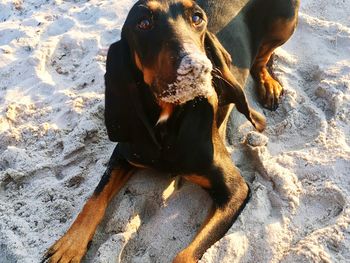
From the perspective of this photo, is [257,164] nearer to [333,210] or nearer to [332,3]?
[333,210]

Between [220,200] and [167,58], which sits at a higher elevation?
[167,58]

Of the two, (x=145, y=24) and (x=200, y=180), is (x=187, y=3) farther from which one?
(x=200, y=180)

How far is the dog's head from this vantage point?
2.59 meters

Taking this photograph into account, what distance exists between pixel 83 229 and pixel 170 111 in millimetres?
946

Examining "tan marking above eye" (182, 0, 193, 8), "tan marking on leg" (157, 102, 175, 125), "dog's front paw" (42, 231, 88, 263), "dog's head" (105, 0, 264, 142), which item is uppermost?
"tan marking above eye" (182, 0, 193, 8)

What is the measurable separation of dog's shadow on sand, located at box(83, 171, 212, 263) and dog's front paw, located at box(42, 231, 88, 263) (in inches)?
3.2

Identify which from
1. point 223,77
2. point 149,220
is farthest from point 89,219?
point 223,77

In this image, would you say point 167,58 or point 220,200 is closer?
point 167,58

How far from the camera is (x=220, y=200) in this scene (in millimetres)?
3342

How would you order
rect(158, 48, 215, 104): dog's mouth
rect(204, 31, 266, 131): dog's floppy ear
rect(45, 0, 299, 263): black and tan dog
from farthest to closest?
rect(204, 31, 266, 131): dog's floppy ear → rect(45, 0, 299, 263): black and tan dog → rect(158, 48, 215, 104): dog's mouth

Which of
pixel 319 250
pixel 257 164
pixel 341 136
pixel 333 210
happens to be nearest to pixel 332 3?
pixel 341 136

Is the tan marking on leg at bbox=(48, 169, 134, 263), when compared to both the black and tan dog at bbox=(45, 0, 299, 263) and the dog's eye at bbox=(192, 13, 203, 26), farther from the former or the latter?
the dog's eye at bbox=(192, 13, 203, 26)

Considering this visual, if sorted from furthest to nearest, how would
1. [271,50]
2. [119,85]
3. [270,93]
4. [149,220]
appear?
[271,50], [270,93], [149,220], [119,85]

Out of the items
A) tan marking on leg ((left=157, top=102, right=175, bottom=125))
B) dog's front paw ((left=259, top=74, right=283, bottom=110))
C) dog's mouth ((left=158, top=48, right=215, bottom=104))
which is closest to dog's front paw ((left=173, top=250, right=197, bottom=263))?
tan marking on leg ((left=157, top=102, right=175, bottom=125))
